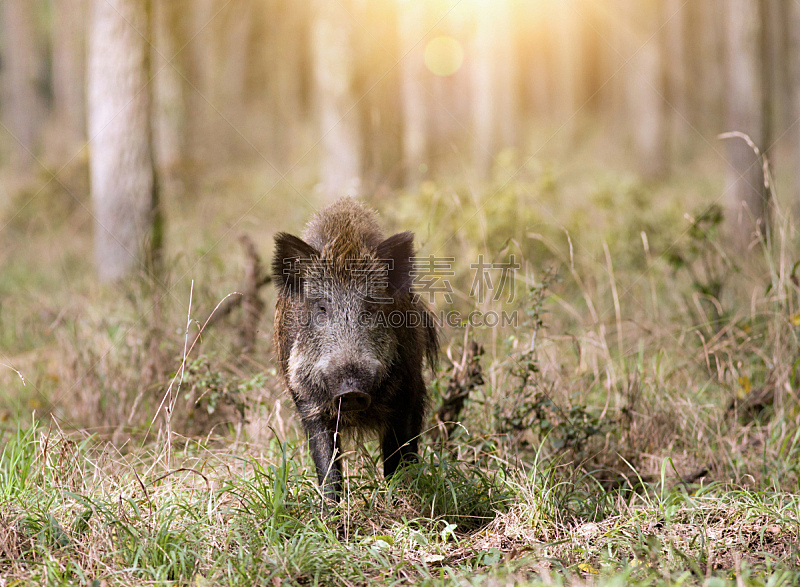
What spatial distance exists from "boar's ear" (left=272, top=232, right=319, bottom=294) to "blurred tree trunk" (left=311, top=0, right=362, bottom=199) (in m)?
4.84

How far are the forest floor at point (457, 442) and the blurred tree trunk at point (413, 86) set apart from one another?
318cm

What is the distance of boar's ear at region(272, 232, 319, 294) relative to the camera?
11.4 ft

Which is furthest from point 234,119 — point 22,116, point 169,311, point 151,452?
point 151,452

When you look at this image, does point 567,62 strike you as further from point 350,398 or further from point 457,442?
point 350,398

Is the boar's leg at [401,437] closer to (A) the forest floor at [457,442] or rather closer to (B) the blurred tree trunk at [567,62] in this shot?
(A) the forest floor at [457,442]

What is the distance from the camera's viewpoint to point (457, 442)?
396 cm

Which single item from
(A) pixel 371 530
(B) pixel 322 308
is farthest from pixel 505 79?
(A) pixel 371 530

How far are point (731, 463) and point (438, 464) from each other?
174 cm

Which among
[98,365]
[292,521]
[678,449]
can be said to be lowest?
[678,449]

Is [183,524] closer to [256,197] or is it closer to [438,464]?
[438,464]

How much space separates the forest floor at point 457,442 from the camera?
2.79 metres

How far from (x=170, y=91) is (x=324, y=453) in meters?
14.2

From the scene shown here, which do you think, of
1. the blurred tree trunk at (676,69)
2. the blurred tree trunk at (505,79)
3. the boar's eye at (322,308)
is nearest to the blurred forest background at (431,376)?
the boar's eye at (322,308)

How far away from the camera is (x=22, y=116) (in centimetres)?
2552
